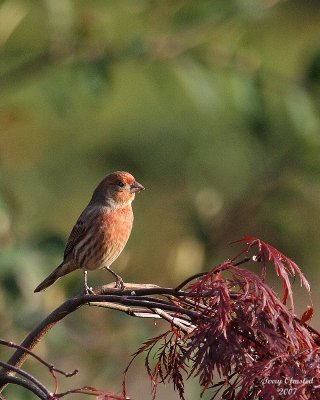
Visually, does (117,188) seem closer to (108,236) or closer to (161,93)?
(108,236)

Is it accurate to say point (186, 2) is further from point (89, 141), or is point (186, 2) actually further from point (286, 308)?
point (89, 141)

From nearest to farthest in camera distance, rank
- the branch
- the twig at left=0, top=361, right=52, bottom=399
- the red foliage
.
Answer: the twig at left=0, top=361, right=52, bottom=399, the red foliage, the branch

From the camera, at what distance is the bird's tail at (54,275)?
18.5ft

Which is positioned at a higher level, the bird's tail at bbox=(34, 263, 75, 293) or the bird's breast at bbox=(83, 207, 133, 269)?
the bird's breast at bbox=(83, 207, 133, 269)

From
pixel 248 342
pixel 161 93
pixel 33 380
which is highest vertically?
pixel 33 380

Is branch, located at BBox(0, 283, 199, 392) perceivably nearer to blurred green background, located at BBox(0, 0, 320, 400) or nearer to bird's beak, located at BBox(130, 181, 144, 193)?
blurred green background, located at BBox(0, 0, 320, 400)

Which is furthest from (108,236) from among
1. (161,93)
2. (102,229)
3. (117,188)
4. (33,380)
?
(33,380)

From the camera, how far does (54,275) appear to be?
5.69 metres

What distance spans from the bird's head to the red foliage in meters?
2.80

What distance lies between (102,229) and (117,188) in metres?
0.24

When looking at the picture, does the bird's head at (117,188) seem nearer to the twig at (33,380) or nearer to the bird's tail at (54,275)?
the bird's tail at (54,275)

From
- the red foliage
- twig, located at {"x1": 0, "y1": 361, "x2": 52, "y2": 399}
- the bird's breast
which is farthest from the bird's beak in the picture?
twig, located at {"x1": 0, "y1": 361, "x2": 52, "y2": 399}

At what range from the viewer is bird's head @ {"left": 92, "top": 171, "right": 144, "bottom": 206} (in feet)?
19.0

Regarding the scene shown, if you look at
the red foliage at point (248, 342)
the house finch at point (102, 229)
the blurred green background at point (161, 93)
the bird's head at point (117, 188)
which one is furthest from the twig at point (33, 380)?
the bird's head at point (117, 188)
